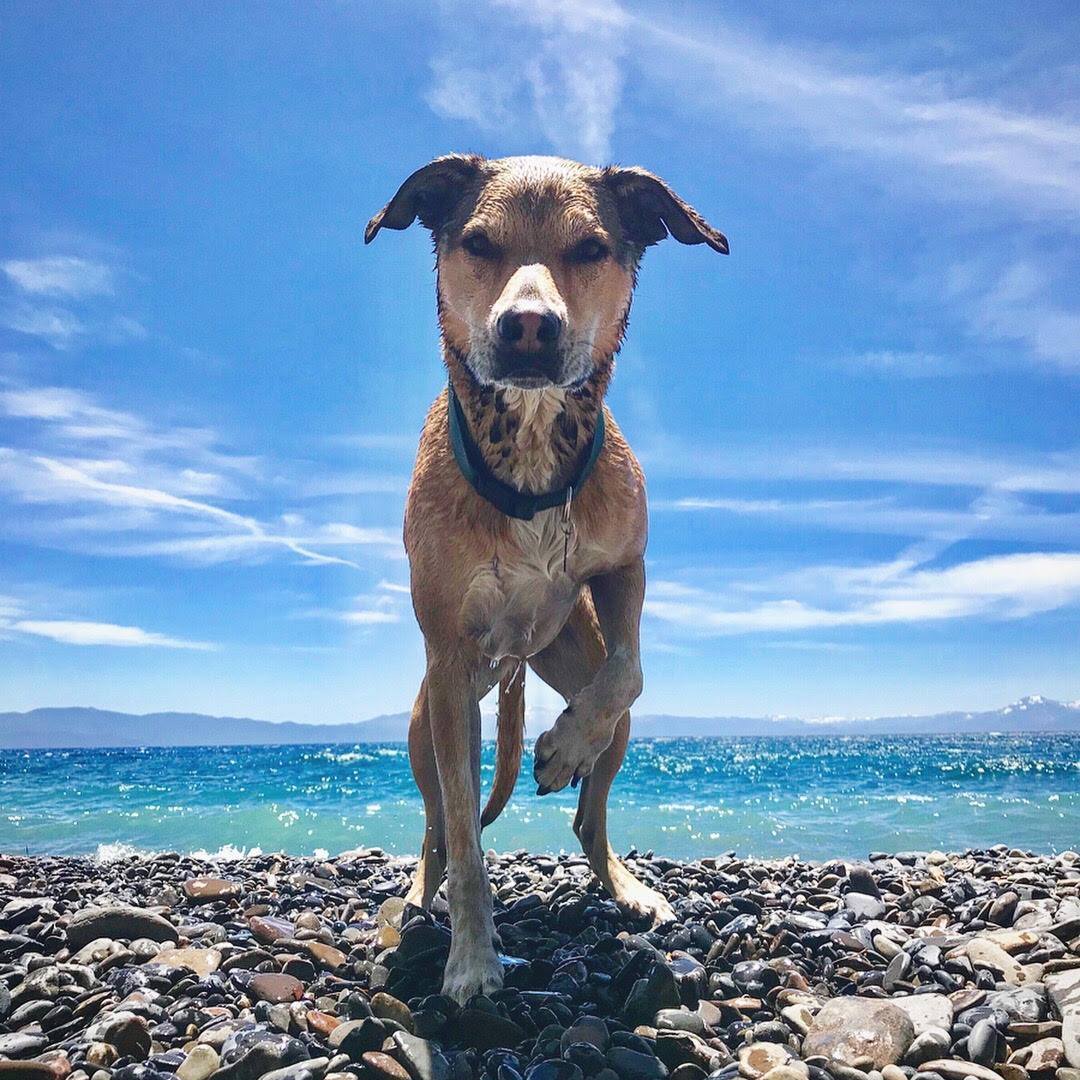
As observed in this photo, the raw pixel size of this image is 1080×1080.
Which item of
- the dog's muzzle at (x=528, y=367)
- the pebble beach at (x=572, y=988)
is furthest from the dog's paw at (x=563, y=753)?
the dog's muzzle at (x=528, y=367)

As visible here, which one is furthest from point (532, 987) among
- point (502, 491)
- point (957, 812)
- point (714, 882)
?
point (957, 812)

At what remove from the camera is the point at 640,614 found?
4332 millimetres

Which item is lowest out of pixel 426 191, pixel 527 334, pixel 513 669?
pixel 513 669

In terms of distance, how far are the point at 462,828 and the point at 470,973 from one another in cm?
58

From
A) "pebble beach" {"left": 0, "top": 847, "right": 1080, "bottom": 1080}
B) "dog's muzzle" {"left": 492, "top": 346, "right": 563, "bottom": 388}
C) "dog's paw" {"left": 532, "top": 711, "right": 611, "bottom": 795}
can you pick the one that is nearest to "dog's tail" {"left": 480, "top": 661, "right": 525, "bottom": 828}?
"pebble beach" {"left": 0, "top": 847, "right": 1080, "bottom": 1080}

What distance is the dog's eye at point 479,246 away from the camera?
153 inches

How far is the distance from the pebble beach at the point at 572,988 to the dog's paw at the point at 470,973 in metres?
0.08

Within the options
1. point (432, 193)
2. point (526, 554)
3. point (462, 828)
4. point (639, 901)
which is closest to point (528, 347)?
point (526, 554)

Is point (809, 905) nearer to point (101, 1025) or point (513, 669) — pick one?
point (513, 669)

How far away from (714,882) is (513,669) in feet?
7.99

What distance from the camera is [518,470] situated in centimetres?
401

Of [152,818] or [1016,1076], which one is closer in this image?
[1016,1076]

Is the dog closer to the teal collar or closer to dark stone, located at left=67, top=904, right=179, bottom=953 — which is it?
the teal collar

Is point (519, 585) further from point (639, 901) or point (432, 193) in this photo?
point (639, 901)
